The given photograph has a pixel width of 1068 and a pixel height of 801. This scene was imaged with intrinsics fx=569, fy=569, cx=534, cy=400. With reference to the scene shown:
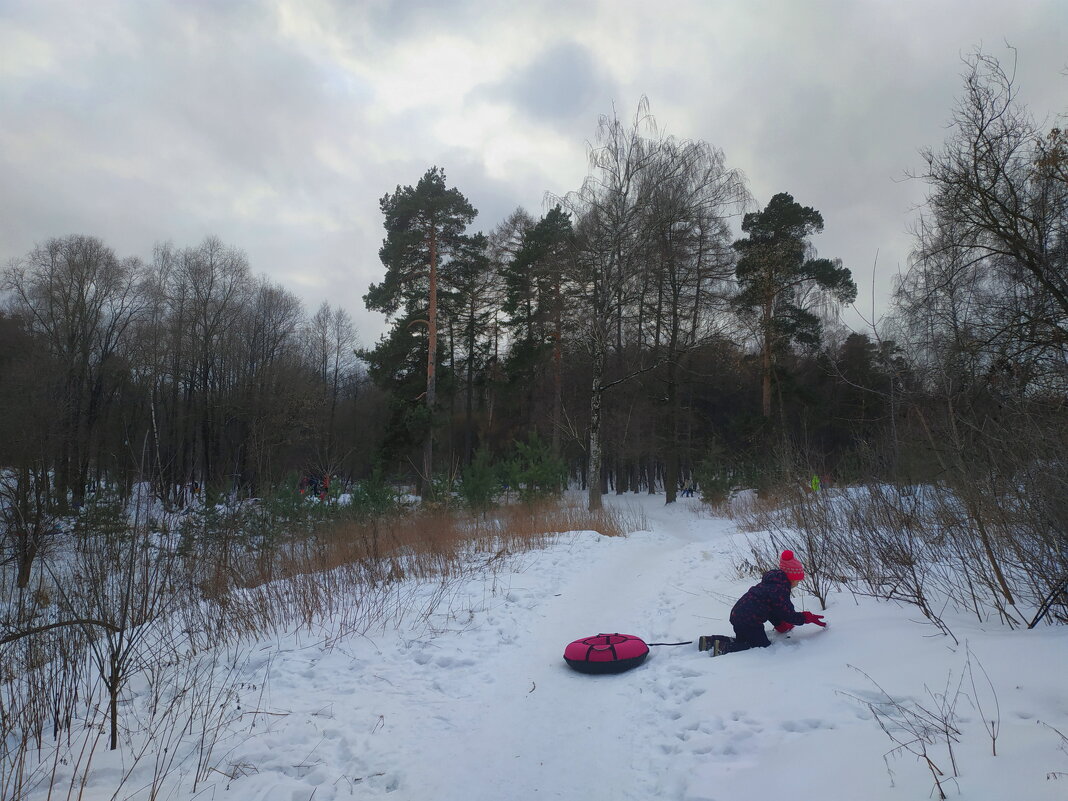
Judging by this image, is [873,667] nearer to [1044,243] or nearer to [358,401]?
[1044,243]

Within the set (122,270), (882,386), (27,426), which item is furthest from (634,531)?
(122,270)

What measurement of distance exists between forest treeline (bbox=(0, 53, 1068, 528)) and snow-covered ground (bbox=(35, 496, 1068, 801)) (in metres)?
1.47

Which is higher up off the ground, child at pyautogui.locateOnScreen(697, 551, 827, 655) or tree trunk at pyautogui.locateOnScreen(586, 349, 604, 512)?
tree trunk at pyautogui.locateOnScreen(586, 349, 604, 512)

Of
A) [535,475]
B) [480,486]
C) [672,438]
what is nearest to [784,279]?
[672,438]

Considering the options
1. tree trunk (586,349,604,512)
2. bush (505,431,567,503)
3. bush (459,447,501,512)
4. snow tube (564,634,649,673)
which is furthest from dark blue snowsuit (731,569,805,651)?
tree trunk (586,349,604,512)

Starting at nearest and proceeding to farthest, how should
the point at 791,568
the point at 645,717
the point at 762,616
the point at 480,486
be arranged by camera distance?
the point at 645,717 < the point at 762,616 < the point at 791,568 < the point at 480,486

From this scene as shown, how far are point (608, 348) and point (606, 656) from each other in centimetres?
1660

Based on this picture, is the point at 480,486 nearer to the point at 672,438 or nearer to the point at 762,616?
the point at 762,616

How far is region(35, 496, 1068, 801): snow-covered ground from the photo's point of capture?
262cm

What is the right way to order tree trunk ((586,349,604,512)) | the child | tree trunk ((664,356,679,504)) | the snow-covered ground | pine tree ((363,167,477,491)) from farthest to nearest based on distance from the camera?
1. tree trunk ((664,356,679,504))
2. pine tree ((363,167,477,491))
3. tree trunk ((586,349,604,512))
4. the child
5. the snow-covered ground

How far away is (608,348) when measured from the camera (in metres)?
20.7

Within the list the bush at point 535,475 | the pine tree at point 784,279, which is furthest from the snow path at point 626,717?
the pine tree at point 784,279

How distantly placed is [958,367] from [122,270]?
31.0 meters

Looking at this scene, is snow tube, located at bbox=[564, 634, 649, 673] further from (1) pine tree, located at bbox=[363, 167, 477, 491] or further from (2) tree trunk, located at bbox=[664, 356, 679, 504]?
(2) tree trunk, located at bbox=[664, 356, 679, 504]
